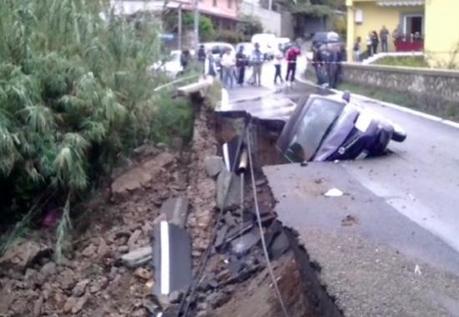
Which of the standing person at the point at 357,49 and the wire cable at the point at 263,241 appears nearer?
the wire cable at the point at 263,241

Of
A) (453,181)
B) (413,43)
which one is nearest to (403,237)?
(453,181)

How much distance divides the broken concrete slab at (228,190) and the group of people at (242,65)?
21977 millimetres

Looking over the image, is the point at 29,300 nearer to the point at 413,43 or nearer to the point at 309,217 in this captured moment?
the point at 309,217

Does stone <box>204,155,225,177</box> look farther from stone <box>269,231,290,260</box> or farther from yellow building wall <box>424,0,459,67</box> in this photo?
yellow building wall <box>424,0,459,67</box>

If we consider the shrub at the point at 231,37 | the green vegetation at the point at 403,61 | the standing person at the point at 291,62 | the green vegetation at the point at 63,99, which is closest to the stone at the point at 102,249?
the green vegetation at the point at 63,99

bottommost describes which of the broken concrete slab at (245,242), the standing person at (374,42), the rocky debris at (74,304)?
the rocky debris at (74,304)

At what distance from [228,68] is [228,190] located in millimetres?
23841

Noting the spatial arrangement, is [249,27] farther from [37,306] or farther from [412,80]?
[37,306]

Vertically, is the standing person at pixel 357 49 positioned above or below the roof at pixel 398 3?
below

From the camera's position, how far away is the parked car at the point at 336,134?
13.2m

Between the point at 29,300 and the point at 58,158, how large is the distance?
188 centimetres

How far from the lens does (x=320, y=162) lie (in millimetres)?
13039

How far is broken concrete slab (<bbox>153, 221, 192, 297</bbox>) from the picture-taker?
1045cm

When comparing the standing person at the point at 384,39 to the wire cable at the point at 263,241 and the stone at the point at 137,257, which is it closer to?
the wire cable at the point at 263,241
